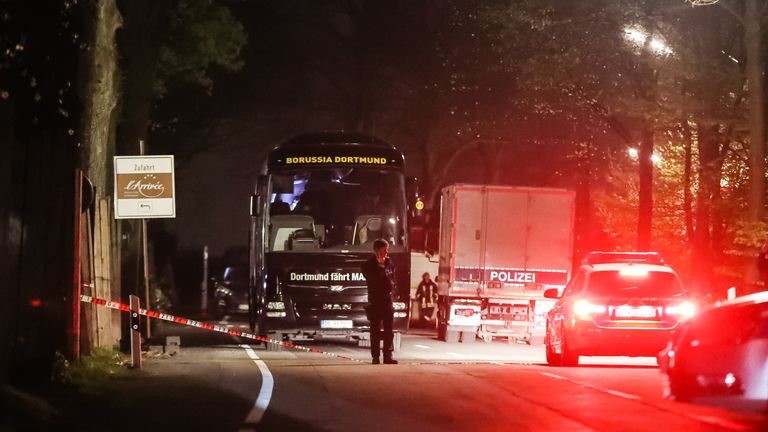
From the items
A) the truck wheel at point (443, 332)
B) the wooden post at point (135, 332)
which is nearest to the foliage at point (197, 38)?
the truck wheel at point (443, 332)

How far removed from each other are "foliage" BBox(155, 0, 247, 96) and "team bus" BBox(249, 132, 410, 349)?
1302 cm

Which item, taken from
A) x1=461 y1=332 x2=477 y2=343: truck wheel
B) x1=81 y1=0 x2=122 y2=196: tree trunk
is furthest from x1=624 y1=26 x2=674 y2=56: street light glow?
x1=81 y1=0 x2=122 y2=196: tree trunk

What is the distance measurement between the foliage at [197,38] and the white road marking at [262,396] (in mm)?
18342

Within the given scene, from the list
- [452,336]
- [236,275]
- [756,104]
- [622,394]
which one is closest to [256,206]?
[452,336]

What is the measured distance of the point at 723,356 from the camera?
9.63m

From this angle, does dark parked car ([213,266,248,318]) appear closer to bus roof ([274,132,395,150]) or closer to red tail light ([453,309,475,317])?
red tail light ([453,309,475,317])

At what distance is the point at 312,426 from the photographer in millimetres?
11141

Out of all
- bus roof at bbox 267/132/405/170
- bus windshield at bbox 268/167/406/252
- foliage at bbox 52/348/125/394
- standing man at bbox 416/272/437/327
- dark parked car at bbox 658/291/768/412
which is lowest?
standing man at bbox 416/272/437/327

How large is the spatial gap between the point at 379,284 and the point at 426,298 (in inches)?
789

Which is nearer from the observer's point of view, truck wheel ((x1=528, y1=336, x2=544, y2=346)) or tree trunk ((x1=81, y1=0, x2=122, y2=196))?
tree trunk ((x1=81, y1=0, x2=122, y2=196))

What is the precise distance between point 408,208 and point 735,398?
1457 centimetres

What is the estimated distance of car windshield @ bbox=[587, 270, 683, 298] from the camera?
18.2 meters

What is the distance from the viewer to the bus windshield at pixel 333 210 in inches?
910

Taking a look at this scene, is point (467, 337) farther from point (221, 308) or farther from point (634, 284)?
point (221, 308)
